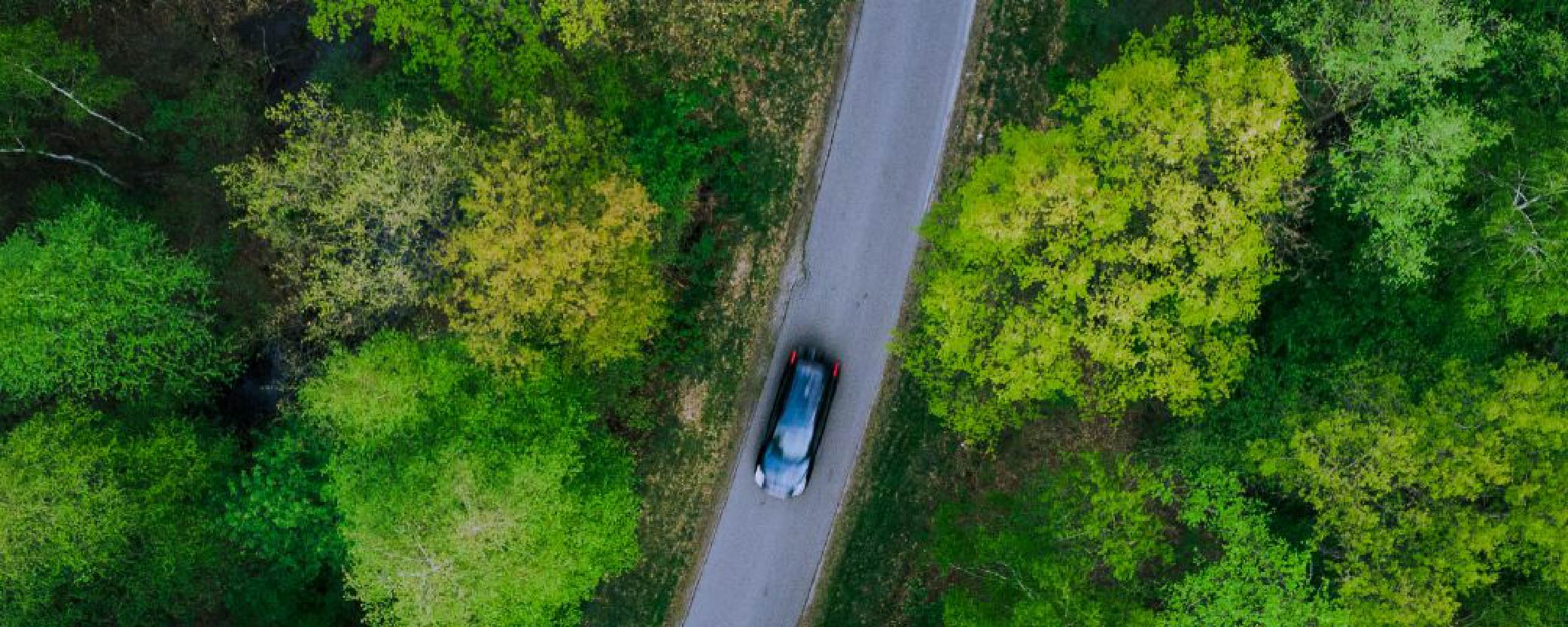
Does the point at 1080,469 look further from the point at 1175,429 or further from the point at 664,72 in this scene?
the point at 664,72

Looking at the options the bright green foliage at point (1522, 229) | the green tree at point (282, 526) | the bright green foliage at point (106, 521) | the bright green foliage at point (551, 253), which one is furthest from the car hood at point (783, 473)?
the bright green foliage at point (1522, 229)

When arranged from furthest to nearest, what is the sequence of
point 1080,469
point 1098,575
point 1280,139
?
point 1098,575 < point 1080,469 < point 1280,139

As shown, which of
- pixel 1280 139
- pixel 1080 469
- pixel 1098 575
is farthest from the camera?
pixel 1098 575

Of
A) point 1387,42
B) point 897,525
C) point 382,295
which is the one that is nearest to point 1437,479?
point 1387,42

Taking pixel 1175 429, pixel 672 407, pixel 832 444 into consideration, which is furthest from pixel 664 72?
pixel 1175 429

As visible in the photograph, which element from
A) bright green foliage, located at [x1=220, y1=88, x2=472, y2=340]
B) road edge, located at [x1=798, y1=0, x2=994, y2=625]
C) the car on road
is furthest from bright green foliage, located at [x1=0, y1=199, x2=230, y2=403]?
road edge, located at [x1=798, y1=0, x2=994, y2=625]

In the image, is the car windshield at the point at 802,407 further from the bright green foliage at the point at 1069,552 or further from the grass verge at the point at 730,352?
the bright green foliage at the point at 1069,552

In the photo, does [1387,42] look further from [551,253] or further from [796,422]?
[551,253]
